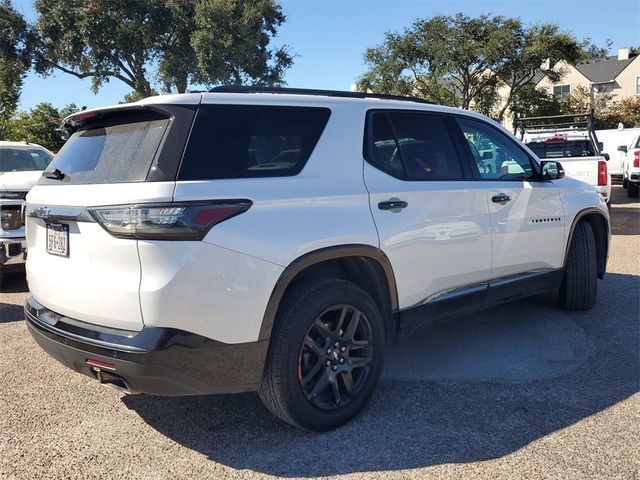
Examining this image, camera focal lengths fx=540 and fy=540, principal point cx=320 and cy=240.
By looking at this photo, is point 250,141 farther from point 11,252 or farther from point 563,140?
point 563,140

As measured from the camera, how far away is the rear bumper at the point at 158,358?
245cm

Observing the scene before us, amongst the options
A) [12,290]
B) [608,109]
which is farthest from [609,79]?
[12,290]

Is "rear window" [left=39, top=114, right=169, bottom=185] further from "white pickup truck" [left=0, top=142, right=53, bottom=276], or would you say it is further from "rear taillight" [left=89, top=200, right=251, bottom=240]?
"white pickup truck" [left=0, top=142, right=53, bottom=276]

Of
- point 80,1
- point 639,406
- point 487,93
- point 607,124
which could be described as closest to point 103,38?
point 80,1

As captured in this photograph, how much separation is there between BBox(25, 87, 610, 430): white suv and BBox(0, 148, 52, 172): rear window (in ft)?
18.2

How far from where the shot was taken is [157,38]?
19.5 metres

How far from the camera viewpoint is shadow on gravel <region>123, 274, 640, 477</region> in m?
2.88

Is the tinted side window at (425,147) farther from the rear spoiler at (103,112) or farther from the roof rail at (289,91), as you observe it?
the rear spoiler at (103,112)

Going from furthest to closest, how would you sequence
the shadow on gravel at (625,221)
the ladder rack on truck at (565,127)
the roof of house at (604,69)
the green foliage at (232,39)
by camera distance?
the roof of house at (604,69) < the green foliage at (232,39) < the ladder rack on truck at (565,127) < the shadow on gravel at (625,221)

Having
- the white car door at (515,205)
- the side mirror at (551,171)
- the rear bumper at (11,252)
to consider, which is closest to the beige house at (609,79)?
the side mirror at (551,171)

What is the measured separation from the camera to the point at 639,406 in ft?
11.1

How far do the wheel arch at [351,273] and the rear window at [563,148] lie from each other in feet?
29.6

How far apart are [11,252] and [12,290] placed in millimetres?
993

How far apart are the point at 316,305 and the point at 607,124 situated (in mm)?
36662
